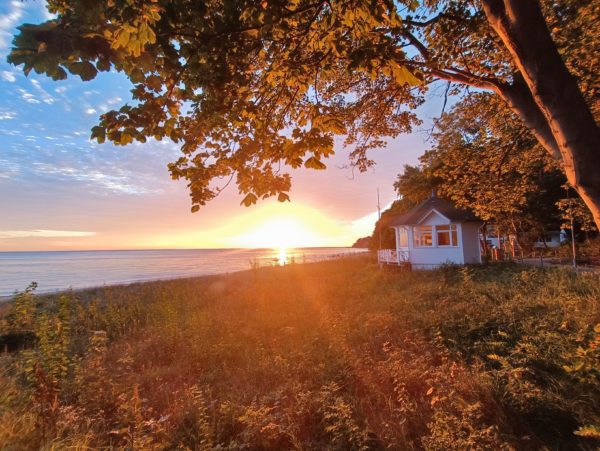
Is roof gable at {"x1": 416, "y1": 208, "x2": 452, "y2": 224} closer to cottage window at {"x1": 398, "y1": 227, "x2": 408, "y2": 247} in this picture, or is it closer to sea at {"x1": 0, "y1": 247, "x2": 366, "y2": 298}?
cottage window at {"x1": 398, "y1": 227, "x2": 408, "y2": 247}

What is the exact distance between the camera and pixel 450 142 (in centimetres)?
857

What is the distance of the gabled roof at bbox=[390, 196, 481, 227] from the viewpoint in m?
19.4

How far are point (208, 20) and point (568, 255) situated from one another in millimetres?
27149

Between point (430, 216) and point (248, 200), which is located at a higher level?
point (430, 216)

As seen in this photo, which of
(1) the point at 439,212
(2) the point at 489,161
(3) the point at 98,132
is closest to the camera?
(3) the point at 98,132

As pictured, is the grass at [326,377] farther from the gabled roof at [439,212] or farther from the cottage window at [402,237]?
the cottage window at [402,237]

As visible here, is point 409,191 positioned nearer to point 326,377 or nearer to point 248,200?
point 326,377

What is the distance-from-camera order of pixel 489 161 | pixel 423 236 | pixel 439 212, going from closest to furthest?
1. pixel 489 161
2. pixel 439 212
3. pixel 423 236

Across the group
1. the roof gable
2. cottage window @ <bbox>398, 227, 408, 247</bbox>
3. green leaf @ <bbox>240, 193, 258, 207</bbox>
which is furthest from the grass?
cottage window @ <bbox>398, 227, 408, 247</bbox>

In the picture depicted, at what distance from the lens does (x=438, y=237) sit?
20609 millimetres

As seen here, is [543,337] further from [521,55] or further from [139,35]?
[139,35]

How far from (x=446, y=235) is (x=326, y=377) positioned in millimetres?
18189

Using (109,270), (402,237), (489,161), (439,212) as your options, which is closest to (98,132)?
(489,161)

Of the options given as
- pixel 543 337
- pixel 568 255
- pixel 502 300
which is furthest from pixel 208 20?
pixel 568 255
